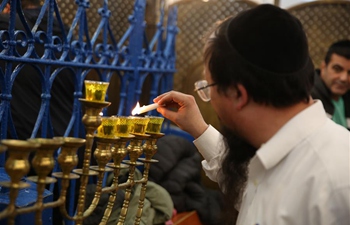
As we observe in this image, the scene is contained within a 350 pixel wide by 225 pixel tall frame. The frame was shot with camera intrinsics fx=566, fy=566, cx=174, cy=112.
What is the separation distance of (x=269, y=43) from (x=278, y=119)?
0.22 metres

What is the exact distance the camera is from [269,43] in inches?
60.3

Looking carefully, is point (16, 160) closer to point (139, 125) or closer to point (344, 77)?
point (139, 125)

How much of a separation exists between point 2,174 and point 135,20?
79.0 inches

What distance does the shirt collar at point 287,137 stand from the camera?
156cm

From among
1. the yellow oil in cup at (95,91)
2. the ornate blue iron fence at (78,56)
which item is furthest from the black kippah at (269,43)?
the ornate blue iron fence at (78,56)

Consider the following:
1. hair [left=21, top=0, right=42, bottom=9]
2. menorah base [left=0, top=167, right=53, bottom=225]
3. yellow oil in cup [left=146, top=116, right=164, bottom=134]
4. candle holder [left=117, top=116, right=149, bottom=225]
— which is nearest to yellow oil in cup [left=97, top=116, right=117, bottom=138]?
candle holder [left=117, top=116, right=149, bottom=225]

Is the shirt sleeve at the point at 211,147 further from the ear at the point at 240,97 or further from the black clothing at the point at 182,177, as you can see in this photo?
the black clothing at the point at 182,177

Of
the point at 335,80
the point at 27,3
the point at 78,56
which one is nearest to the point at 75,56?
the point at 78,56

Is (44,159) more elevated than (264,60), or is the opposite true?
(264,60)

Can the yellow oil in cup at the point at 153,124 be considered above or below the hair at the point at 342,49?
below

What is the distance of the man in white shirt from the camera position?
1.50 meters

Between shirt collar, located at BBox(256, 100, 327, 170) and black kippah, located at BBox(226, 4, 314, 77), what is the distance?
0.13 meters

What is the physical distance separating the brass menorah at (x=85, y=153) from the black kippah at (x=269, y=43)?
430mm

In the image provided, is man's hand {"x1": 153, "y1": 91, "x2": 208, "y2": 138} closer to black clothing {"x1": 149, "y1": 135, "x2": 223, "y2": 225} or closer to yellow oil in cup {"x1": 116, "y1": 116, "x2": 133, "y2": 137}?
yellow oil in cup {"x1": 116, "y1": 116, "x2": 133, "y2": 137}
